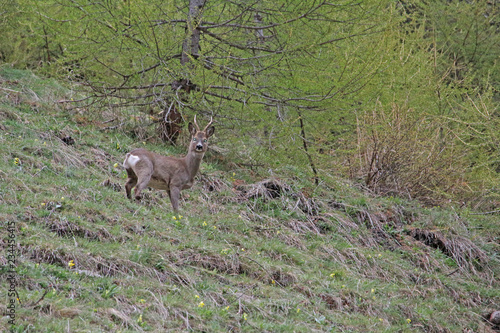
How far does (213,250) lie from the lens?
266 inches

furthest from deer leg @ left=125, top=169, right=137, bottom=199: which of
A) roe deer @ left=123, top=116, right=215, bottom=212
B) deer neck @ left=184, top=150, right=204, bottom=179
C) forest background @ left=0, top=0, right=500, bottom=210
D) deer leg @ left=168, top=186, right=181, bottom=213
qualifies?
forest background @ left=0, top=0, right=500, bottom=210

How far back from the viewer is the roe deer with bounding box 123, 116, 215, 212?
757cm

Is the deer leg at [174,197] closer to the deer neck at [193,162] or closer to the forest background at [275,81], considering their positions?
the deer neck at [193,162]

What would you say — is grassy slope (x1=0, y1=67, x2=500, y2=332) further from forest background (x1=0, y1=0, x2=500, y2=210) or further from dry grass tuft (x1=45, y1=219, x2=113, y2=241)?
forest background (x1=0, y1=0, x2=500, y2=210)

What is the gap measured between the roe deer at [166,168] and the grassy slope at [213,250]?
0.34 m

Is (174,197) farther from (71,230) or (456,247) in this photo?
(456,247)

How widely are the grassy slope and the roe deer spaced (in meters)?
0.34

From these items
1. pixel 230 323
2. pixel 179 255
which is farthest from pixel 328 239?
pixel 230 323

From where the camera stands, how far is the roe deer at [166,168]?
7566 mm

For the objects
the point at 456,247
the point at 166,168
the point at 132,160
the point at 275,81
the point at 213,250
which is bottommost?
the point at 456,247

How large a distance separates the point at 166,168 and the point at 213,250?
1676mm

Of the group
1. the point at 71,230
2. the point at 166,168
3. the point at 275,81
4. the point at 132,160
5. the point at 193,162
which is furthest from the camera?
the point at 275,81

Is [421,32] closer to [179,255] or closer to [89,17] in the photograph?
[89,17]

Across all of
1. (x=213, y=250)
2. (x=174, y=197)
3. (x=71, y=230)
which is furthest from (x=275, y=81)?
(x=71, y=230)
